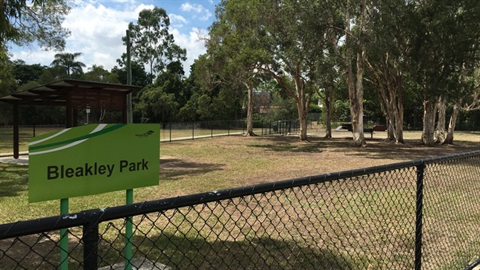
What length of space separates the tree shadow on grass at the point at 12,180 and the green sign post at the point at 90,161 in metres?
7.89

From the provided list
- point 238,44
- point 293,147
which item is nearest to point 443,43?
point 293,147

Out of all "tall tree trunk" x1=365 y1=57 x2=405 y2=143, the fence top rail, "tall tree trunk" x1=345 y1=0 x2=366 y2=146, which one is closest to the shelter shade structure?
the fence top rail

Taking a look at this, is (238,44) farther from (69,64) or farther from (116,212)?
(69,64)

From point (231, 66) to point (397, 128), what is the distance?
13.1 meters

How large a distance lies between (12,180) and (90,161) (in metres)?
10.8

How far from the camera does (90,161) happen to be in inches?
106

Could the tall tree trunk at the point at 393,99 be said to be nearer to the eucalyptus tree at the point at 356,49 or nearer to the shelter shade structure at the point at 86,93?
the eucalyptus tree at the point at 356,49

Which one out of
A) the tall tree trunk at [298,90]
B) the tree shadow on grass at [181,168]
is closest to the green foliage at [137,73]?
the tall tree trunk at [298,90]

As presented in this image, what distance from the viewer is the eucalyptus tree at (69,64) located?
59875mm

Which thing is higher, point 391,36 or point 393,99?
point 391,36

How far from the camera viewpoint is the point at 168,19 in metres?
71.5

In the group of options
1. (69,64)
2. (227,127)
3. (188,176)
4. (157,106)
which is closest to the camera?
(188,176)

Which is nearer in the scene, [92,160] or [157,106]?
[92,160]

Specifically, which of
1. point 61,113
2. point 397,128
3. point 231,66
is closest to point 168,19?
point 61,113
